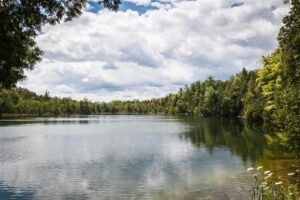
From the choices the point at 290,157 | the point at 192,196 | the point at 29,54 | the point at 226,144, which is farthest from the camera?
the point at 226,144

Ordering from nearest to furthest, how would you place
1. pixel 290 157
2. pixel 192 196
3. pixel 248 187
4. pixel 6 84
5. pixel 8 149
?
pixel 6 84 → pixel 192 196 → pixel 248 187 → pixel 290 157 → pixel 8 149

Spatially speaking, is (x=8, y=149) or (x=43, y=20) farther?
(x=8, y=149)

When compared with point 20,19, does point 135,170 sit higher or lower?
lower

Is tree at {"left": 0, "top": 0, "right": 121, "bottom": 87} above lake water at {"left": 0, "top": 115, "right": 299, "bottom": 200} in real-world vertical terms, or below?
above

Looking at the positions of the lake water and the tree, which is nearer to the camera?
the tree

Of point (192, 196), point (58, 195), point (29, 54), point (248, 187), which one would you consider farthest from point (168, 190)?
point (29, 54)

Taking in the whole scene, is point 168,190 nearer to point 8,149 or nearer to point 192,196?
point 192,196

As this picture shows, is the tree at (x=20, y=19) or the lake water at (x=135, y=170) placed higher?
the tree at (x=20, y=19)

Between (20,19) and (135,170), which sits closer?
(20,19)

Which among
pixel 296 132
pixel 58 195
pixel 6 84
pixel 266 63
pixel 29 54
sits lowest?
pixel 58 195

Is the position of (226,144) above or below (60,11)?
below

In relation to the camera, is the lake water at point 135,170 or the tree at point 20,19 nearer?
the tree at point 20,19

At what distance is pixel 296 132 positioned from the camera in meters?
27.6

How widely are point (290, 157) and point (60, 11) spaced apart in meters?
32.6
